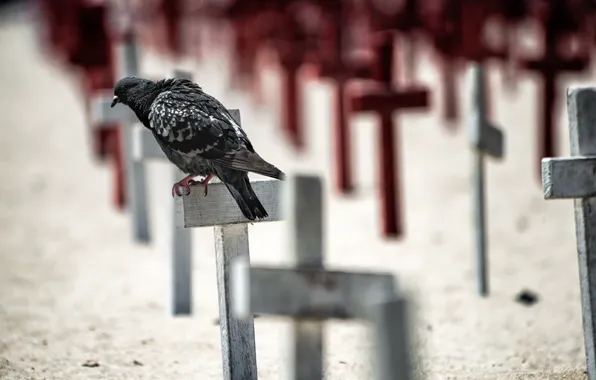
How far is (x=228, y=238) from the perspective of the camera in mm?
4656

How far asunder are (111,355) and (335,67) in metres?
6.59

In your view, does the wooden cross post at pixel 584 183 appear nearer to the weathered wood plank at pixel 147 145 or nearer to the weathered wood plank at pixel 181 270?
the weathered wood plank at pixel 181 270

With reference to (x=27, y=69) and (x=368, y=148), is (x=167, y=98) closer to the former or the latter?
(x=368, y=148)

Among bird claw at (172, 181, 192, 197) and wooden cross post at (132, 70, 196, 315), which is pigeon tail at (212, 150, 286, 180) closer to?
bird claw at (172, 181, 192, 197)

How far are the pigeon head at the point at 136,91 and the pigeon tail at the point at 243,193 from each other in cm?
60

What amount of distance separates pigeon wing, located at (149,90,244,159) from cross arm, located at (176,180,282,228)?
15 centimetres

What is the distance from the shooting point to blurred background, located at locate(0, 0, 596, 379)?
19.7 ft

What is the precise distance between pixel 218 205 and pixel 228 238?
131 mm

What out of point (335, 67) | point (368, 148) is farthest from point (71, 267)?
point (368, 148)

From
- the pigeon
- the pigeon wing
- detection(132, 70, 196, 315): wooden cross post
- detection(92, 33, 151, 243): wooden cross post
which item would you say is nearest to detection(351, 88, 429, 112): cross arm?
detection(92, 33, 151, 243): wooden cross post

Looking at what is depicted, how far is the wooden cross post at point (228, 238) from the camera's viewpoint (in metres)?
4.58

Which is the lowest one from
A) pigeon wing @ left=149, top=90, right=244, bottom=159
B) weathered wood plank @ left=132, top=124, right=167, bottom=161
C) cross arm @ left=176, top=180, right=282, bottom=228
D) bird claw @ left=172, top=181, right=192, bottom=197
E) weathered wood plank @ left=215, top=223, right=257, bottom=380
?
weathered wood plank @ left=215, top=223, right=257, bottom=380

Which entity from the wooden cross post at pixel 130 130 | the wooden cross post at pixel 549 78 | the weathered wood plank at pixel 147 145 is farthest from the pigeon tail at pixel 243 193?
the wooden cross post at pixel 549 78

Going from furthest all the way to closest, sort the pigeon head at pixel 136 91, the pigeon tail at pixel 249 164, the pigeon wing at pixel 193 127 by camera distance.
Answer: the pigeon head at pixel 136 91, the pigeon wing at pixel 193 127, the pigeon tail at pixel 249 164
